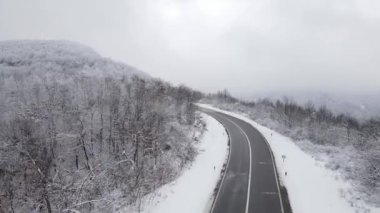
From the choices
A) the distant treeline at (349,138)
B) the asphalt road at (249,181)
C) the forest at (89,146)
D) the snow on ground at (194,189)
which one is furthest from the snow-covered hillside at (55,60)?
the asphalt road at (249,181)

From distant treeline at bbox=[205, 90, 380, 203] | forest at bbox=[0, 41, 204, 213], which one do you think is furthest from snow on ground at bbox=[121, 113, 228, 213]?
distant treeline at bbox=[205, 90, 380, 203]

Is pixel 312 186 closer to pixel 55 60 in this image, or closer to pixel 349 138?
pixel 349 138

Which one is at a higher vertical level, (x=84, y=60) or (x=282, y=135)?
(x=84, y=60)

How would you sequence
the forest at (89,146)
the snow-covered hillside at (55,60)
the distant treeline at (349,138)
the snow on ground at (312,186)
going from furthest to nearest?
the snow-covered hillside at (55,60) < the distant treeline at (349,138) < the snow on ground at (312,186) < the forest at (89,146)

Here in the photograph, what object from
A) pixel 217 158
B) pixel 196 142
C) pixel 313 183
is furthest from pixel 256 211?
pixel 196 142

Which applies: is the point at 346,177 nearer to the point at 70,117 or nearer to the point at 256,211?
the point at 256,211

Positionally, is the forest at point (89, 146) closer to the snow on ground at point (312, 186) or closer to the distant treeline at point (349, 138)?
the snow on ground at point (312, 186)
